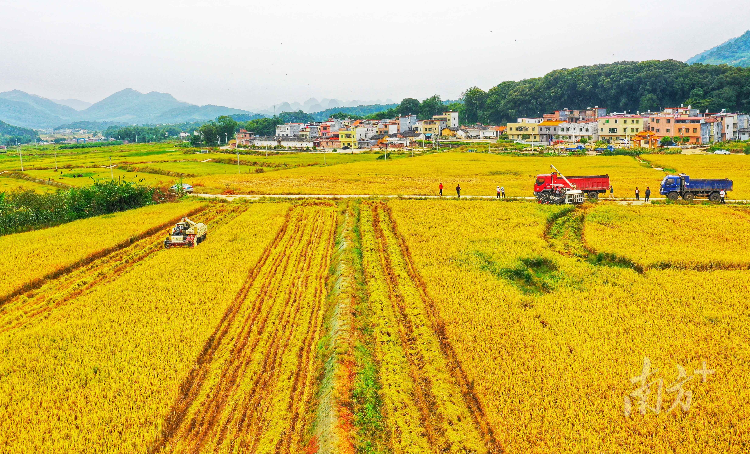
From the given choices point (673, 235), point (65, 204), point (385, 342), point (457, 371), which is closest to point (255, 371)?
point (385, 342)

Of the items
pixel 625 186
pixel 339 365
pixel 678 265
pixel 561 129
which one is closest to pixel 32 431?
pixel 339 365

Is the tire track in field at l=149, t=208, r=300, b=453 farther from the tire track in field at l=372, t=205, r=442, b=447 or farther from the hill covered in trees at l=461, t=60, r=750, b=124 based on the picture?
the hill covered in trees at l=461, t=60, r=750, b=124

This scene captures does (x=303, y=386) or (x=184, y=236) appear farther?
(x=184, y=236)

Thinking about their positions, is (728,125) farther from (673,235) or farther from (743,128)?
(673,235)

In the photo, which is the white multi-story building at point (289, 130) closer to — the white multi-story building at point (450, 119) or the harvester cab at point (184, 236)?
the white multi-story building at point (450, 119)

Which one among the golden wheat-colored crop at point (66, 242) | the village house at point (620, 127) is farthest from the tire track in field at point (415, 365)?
the village house at point (620, 127)

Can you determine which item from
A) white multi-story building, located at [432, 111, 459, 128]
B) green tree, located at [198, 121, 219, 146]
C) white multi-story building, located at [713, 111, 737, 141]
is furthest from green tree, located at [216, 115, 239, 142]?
white multi-story building, located at [713, 111, 737, 141]
